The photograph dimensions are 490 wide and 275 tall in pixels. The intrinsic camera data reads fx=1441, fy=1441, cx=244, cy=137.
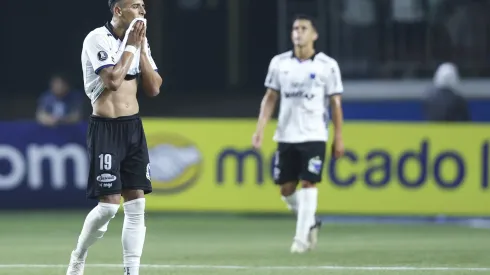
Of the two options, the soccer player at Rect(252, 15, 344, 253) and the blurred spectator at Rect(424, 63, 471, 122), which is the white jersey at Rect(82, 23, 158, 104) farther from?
the blurred spectator at Rect(424, 63, 471, 122)

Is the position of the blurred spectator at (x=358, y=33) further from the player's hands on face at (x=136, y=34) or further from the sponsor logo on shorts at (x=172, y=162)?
the player's hands on face at (x=136, y=34)

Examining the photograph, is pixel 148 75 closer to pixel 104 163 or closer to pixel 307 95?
pixel 104 163

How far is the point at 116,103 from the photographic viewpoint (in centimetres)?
1031

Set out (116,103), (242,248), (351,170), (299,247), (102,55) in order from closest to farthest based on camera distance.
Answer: (102,55) → (116,103) → (299,247) → (242,248) → (351,170)

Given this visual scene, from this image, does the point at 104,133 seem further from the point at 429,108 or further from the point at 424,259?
the point at 429,108

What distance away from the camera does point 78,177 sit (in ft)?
60.1

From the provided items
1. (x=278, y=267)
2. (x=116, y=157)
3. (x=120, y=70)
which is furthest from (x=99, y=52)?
(x=278, y=267)

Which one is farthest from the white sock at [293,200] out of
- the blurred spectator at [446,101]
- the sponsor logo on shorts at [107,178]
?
the blurred spectator at [446,101]

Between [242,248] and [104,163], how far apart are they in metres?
4.09

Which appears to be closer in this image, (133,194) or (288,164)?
(133,194)

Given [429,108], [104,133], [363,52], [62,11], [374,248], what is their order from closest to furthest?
[104,133] < [374,248] < [429,108] < [363,52] < [62,11]

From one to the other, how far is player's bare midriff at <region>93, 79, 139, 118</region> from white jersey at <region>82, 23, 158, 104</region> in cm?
4

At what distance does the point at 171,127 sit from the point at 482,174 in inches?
153

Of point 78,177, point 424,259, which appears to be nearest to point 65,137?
point 78,177
